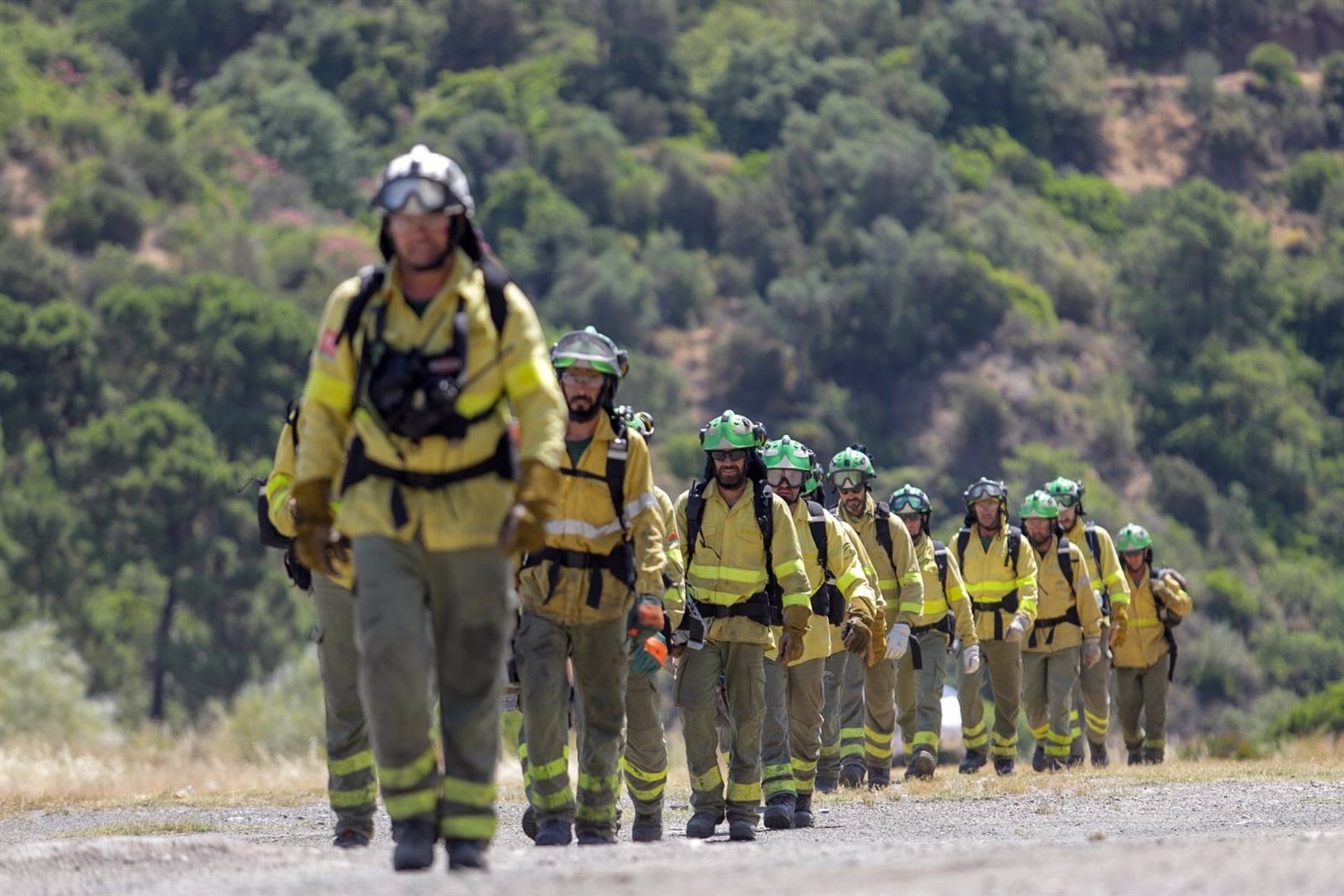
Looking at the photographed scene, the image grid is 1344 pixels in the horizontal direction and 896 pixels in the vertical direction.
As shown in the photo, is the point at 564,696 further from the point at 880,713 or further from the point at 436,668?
the point at 880,713

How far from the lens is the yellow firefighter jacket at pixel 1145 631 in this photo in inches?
984

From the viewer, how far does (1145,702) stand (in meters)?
25.4

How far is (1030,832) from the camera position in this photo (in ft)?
41.8

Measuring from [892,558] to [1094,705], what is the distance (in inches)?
244

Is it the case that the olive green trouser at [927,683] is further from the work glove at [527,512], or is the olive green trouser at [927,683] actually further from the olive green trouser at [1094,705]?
the work glove at [527,512]

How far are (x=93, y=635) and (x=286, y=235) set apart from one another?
2716 cm

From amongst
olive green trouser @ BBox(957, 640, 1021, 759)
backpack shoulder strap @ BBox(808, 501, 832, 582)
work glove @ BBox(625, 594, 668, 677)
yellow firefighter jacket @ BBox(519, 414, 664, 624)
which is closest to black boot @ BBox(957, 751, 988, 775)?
olive green trouser @ BBox(957, 640, 1021, 759)

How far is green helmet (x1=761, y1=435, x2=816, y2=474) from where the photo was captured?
16.2 meters

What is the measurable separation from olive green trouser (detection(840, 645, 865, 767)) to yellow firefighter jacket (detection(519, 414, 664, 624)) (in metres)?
7.79

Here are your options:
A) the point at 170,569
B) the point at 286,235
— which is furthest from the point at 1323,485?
the point at 170,569

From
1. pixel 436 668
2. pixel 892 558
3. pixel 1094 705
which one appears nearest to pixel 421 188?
pixel 436 668

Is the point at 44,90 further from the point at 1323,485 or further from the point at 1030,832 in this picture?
the point at 1030,832

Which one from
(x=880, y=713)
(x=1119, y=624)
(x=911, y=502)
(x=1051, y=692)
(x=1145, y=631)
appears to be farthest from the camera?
(x=1145, y=631)

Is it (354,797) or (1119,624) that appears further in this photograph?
(1119,624)
